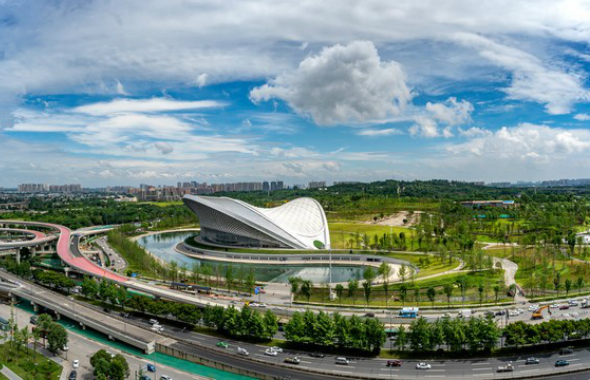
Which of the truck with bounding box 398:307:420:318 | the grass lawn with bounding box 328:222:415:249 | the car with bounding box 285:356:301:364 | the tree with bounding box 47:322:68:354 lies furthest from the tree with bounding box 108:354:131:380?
the grass lawn with bounding box 328:222:415:249

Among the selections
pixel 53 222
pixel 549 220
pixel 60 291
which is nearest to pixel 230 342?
pixel 60 291

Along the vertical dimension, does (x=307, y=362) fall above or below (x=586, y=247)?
below

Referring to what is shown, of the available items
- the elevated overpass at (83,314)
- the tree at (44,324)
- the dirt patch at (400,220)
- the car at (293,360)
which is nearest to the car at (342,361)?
the car at (293,360)

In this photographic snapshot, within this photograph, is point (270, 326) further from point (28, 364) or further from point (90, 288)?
point (90, 288)

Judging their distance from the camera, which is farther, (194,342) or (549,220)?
(549,220)

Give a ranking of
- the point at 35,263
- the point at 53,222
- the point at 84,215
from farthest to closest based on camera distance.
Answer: the point at 84,215
the point at 53,222
the point at 35,263

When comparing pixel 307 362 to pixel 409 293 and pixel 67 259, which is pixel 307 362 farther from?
pixel 67 259
